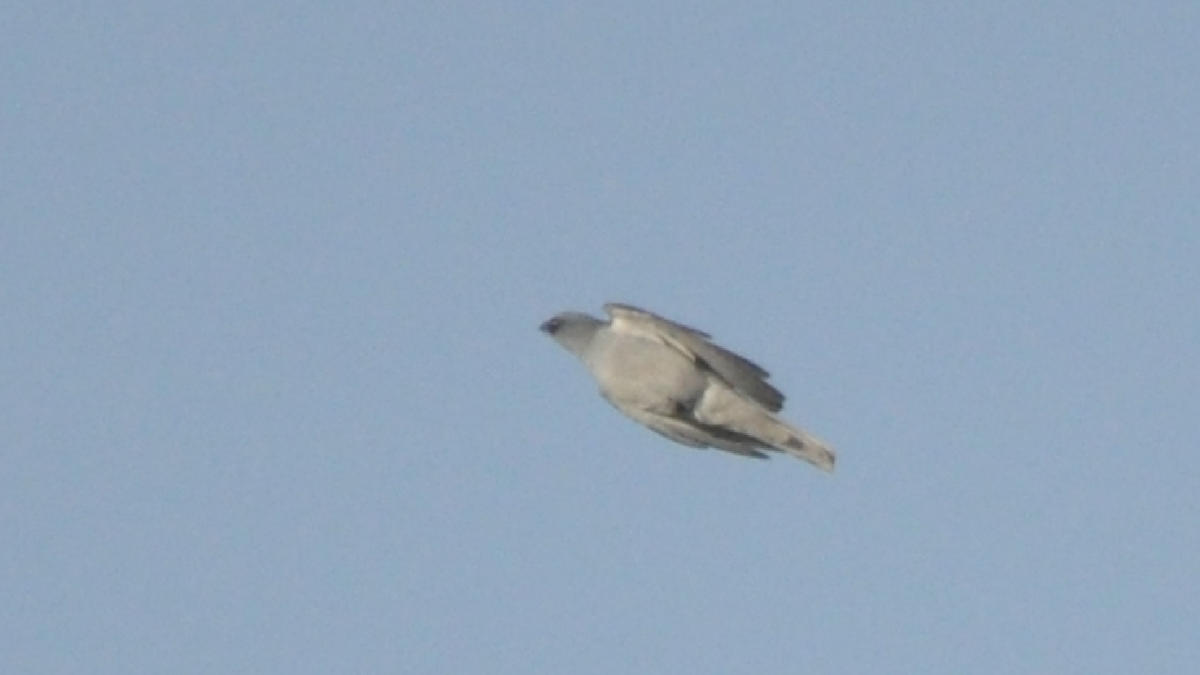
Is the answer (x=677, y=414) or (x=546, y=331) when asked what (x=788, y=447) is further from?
(x=546, y=331)

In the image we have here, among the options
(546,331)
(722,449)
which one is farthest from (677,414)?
(546,331)

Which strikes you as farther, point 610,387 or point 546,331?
point 546,331

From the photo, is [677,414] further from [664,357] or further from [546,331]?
[546,331]
